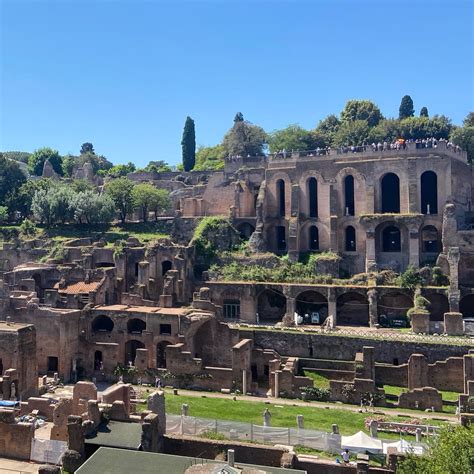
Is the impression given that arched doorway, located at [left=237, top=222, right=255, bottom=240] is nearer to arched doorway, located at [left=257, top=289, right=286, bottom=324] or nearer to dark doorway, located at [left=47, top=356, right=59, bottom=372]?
arched doorway, located at [left=257, top=289, right=286, bottom=324]

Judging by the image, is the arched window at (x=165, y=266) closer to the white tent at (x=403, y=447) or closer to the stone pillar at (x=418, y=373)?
the stone pillar at (x=418, y=373)

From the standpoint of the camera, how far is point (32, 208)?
235 ft

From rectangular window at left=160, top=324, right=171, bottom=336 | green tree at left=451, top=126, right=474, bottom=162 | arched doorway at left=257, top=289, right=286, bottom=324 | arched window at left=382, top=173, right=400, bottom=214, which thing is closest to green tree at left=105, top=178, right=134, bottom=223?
arched doorway at left=257, top=289, right=286, bottom=324

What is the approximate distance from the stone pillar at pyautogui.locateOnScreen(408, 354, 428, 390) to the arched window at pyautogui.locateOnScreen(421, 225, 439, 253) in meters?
19.2

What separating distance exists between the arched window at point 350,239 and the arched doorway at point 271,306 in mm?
10294

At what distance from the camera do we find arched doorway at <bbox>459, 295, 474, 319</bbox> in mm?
49719

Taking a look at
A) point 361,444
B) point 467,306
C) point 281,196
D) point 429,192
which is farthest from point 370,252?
point 361,444

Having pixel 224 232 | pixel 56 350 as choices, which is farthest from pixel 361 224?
pixel 56 350

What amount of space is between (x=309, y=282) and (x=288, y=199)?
45.2ft

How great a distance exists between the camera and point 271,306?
53844 millimetres

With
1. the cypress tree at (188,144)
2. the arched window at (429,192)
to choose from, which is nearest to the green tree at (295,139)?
the cypress tree at (188,144)

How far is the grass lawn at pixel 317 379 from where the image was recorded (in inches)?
1588

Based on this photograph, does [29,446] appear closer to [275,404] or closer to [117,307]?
[275,404]

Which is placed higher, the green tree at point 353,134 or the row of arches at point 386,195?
the green tree at point 353,134
